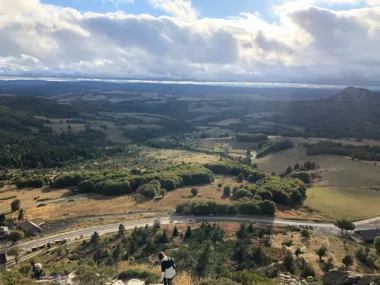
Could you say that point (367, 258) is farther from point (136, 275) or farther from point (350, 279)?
point (136, 275)

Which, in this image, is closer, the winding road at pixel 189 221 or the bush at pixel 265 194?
the winding road at pixel 189 221

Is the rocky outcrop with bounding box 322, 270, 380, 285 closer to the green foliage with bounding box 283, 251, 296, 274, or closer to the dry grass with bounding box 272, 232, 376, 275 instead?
the green foliage with bounding box 283, 251, 296, 274

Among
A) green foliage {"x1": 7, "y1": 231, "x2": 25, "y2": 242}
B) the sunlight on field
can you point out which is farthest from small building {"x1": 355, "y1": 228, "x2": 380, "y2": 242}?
green foliage {"x1": 7, "y1": 231, "x2": 25, "y2": 242}

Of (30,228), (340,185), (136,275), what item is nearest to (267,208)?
(340,185)

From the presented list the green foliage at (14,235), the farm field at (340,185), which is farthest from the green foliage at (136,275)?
the farm field at (340,185)

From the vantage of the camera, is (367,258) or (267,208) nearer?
(367,258)

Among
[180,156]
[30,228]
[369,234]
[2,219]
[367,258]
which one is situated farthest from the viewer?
[180,156]

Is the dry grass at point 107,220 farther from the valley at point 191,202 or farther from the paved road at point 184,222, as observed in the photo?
the paved road at point 184,222
